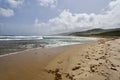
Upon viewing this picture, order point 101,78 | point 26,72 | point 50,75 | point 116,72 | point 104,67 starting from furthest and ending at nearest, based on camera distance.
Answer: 1. point 26,72
2. point 50,75
3. point 104,67
4. point 116,72
5. point 101,78

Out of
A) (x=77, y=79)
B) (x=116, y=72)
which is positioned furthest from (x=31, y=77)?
(x=116, y=72)

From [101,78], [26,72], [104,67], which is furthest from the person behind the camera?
[26,72]

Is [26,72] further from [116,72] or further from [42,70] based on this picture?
[116,72]

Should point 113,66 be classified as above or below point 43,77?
above

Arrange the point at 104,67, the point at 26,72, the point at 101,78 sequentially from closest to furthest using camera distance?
1. the point at 101,78
2. the point at 104,67
3. the point at 26,72

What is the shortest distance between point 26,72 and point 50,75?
1062 mm

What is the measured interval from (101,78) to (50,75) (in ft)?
6.47

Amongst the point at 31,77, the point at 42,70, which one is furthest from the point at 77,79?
the point at 42,70

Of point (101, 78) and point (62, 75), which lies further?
point (62, 75)

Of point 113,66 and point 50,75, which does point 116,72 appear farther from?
point 50,75

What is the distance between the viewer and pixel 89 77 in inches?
180

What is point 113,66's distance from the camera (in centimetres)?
532

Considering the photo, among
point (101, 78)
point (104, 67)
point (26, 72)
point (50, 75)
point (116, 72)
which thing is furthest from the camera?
point (26, 72)

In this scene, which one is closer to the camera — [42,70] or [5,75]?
[5,75]
